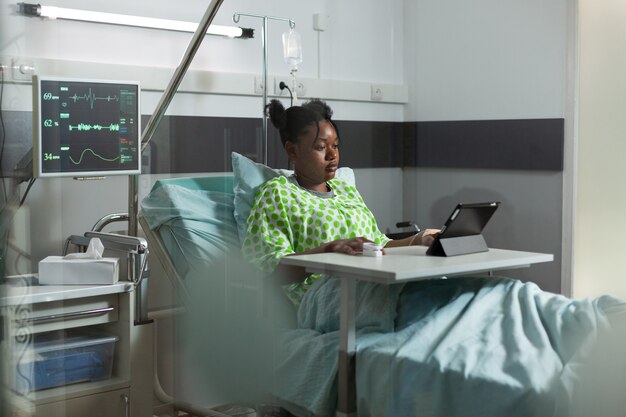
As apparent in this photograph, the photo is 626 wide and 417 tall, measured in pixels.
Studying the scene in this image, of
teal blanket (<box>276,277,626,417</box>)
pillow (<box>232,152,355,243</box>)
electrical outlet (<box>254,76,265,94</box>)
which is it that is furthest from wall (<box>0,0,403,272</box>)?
teal blanket (<box>276,277,626,417</box>)

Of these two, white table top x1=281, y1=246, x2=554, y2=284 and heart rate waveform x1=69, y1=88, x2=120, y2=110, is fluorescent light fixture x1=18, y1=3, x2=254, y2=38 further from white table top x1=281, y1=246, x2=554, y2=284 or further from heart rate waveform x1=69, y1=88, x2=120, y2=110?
white table top x1=281, y1=246, x2=554, y2=284

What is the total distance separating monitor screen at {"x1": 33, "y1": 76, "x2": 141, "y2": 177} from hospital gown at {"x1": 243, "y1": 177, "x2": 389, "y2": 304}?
14.7 inches

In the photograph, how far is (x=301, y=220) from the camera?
1768mm

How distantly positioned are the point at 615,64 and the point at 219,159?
885 mm

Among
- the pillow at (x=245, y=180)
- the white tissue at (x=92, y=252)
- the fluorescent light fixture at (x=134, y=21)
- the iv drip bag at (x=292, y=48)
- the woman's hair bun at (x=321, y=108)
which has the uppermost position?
the fluorescent light fixture at (x=134, y=21)

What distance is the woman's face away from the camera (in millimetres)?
1782

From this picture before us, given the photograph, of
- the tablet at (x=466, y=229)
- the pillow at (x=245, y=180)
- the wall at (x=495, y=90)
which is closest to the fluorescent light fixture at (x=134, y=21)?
the pillow at (x=245, y=180)

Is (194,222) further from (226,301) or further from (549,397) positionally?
(549,397)

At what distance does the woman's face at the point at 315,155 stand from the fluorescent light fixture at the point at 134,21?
11.2 inches

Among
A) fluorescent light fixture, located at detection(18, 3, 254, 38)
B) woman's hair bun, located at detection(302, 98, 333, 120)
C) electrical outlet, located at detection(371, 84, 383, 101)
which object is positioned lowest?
woman's hair bun, located at detection(302, 98, 333, 120)

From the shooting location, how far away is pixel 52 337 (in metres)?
2.00

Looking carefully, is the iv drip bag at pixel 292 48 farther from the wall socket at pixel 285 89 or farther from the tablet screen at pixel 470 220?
the tablet screen at pixel 470 220

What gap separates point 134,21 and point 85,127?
10.6 inches

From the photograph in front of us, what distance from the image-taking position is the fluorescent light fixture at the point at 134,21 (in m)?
1.89
